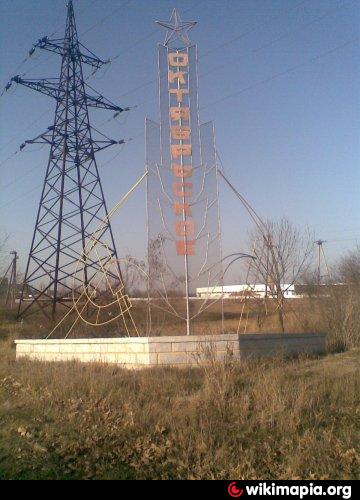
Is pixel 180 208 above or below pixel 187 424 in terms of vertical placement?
above

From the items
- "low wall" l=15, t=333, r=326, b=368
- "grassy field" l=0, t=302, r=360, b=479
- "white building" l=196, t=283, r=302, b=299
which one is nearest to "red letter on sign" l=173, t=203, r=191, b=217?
"white building" l=196, t=283, r=302, b=299

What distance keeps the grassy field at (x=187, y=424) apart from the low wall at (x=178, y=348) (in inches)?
23.9

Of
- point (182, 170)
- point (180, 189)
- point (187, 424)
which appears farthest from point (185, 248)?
point (187, 424)

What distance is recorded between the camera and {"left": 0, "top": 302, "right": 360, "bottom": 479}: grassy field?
5.05 meters

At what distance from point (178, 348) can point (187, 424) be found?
3.73 metres

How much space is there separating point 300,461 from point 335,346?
750 cm

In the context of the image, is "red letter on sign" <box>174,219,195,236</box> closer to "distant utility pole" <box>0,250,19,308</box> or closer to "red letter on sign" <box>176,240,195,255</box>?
"red letter on sign" <box>176,240,195,255</box>

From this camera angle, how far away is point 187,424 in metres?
6.11

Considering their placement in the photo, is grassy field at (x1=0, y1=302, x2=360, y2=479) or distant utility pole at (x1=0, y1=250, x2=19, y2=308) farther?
distant utility pole at (x1=0, y1=250, x2=19, y2=308)

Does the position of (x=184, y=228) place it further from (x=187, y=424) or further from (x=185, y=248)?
(x=187, y=424)

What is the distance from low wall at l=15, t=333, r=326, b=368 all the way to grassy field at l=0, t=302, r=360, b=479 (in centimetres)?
61

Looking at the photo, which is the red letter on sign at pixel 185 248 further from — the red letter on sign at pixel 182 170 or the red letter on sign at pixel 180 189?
the red letter on sign at pixel 182 170

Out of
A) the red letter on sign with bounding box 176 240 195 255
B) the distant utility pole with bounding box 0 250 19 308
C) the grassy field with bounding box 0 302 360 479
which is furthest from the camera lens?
the distant utility pole with bounding box 0 250 19 308

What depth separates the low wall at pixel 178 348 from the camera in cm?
964
